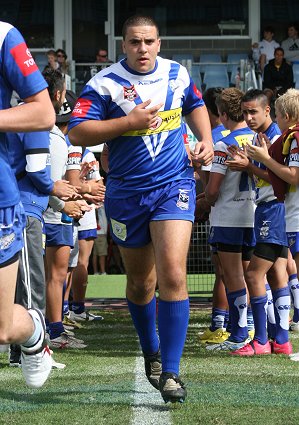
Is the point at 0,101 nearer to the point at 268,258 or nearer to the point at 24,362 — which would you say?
the point at 24,362

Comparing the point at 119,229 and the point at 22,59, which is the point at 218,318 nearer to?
the point at 119,229

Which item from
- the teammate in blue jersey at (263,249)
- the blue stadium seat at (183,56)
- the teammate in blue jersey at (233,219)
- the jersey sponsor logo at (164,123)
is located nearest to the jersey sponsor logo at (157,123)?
the jersey sponsor logo at (164,123)

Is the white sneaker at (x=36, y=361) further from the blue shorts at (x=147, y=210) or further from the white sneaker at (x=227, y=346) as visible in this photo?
the white sneaker at (x=227, y=346)

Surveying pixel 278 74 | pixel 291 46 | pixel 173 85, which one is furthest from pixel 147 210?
pixel 291 46

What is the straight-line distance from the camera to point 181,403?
5613mm

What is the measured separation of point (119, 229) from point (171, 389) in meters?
1.04

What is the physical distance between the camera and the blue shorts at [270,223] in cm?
796

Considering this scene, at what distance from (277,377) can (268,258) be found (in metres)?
1.52

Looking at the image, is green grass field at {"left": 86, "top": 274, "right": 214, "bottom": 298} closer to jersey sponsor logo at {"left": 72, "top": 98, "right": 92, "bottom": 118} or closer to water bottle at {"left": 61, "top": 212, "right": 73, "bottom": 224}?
→ water bottle at {"left": 61, "top": 212, "right": 73, "bottom": 224}

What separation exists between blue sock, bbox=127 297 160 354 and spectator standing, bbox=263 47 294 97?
52.1 ft

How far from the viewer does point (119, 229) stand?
6008mm

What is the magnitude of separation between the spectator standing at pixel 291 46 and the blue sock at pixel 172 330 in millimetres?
19634

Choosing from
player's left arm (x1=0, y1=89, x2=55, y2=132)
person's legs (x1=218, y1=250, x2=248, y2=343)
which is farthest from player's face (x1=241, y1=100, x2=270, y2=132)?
player's left arm (x1=0, y1=89, x2=55, y2=132)

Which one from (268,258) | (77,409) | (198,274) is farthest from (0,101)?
(198,274)
